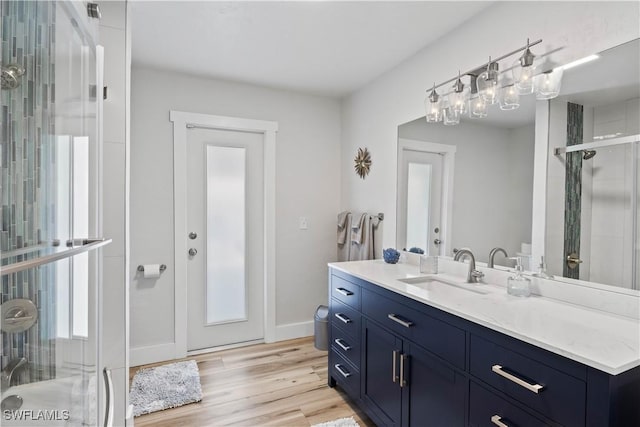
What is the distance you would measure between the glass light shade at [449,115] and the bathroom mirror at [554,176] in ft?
0.25

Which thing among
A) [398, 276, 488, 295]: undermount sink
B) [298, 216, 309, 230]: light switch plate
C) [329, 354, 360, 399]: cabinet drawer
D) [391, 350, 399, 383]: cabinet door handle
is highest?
[298, 216, 309, 230]: light switch plate

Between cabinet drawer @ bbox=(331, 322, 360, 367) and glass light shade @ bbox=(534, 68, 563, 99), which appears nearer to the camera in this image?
glass light shade @ bbox=(534, 68, 563, 99)

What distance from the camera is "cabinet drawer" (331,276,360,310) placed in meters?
2.05

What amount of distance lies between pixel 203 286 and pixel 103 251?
1.48 meters

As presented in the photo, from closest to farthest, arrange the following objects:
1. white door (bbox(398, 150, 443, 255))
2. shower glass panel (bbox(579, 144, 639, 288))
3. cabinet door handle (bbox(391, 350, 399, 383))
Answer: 1. shower glass panel (bbox(579, 144, 639, 288))
2. cabinet door handle (bbox(391, 350, 399, 383))
3. white door (bbox(398, 150, 443, 255))

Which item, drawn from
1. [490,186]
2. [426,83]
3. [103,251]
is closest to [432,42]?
[426,83]

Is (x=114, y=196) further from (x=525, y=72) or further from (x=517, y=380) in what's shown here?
(x=525, y=72)

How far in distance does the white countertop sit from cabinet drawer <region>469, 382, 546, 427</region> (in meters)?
0.25

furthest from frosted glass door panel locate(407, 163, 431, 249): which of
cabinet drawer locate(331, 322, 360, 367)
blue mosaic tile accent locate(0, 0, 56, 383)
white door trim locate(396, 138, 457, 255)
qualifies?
blue mosaic tile accent locate(0, 0, 56, 383)

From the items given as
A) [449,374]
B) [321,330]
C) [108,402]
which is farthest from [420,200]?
[108,402]

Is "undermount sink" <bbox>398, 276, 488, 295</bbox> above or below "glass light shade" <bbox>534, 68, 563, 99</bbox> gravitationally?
below

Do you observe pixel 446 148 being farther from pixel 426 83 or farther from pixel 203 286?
pixel 203 286

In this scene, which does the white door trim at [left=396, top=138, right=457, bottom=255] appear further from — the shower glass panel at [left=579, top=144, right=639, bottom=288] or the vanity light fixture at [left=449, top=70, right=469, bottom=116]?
the shower glass panel at [left=579, top=144, right=639, bottom=288]

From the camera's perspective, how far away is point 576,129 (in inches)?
57.6
